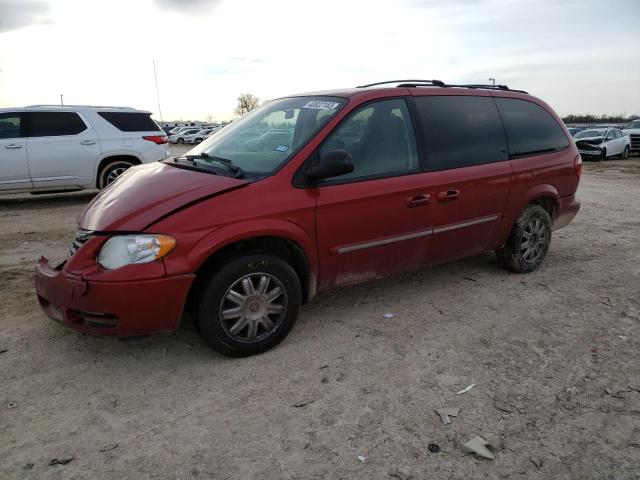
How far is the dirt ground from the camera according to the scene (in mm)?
2420

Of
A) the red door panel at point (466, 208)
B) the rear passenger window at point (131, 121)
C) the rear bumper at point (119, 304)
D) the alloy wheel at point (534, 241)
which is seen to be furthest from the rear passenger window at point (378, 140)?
the rear passenger window at point (131, 121)

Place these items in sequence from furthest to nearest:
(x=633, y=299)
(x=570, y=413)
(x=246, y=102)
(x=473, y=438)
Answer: (x=246, y=102), (x=633, y=299), (x=570, y=413), (x=473, y=438)

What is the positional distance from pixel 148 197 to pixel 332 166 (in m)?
1.23

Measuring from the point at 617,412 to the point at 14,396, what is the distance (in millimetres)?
3467

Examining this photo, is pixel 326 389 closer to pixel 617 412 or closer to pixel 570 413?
pixel 570 413

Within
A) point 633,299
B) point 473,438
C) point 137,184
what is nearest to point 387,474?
point 473,438

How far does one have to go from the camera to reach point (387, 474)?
2.33 metres

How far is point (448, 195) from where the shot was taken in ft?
13.6

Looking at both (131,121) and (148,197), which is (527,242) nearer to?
(148,197)

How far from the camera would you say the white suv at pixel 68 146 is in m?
8.68

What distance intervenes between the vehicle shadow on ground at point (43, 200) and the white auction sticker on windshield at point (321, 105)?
7.29m

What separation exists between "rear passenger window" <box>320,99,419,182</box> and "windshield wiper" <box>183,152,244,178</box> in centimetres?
61

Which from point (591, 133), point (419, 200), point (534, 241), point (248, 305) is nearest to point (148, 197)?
point (248, 305)

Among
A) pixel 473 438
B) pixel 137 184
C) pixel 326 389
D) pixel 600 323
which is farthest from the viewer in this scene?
pixel 600 323
